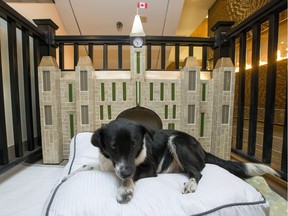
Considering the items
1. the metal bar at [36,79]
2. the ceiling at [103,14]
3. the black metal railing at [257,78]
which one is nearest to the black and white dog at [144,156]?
the black metal railing at [257,78]

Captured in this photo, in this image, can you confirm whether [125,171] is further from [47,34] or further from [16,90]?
[47,34]

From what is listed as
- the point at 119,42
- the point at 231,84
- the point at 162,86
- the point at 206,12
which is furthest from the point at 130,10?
the point at 206,12

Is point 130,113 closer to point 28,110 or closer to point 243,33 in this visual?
point 28,110

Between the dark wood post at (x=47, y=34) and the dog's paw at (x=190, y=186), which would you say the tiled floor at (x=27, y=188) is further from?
the dark wood post at (x=47, y=34)

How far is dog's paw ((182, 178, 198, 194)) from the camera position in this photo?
2.82 feet

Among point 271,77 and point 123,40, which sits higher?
point 123,40

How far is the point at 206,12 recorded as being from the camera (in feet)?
16.0

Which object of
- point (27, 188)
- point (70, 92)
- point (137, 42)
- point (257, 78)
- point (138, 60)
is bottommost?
point (27, 188)

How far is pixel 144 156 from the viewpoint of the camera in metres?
0.98

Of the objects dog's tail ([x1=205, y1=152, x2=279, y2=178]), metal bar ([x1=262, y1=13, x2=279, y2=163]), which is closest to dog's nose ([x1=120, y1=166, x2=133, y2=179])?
dog's tail ([x1=205, y1=152, x2=279, y2=178])

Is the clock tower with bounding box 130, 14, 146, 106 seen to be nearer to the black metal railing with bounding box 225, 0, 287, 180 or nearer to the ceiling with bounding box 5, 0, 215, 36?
the black metal railing with bounding box 225, 0, 287, 180

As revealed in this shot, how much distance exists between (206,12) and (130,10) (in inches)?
106

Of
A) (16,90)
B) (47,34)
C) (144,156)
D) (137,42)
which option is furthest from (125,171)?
(47,34)

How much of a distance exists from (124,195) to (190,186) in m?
0.30
